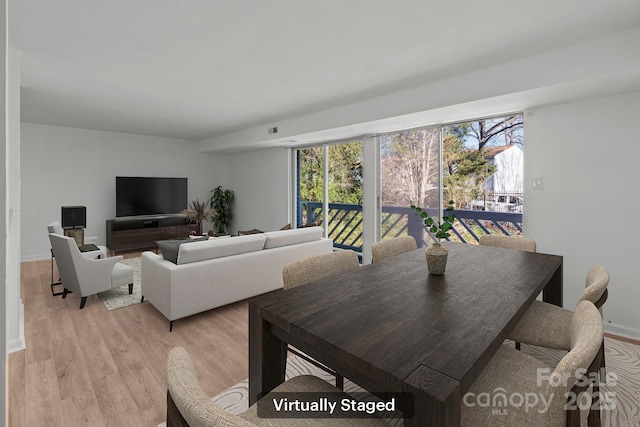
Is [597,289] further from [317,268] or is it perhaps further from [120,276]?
[120,276]

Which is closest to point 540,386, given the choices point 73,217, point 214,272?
point 214,272

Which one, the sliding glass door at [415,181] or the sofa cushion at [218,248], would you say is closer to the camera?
the sofa cushion at [218,248]

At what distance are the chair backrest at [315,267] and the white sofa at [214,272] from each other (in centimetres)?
147

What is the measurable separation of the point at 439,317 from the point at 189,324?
2.49m

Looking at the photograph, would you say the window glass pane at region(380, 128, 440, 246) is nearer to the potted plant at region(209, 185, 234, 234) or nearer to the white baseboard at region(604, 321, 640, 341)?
the white baseboard at region(604, 321, 640, 341)

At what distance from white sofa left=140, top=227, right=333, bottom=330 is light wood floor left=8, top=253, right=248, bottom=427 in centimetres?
21

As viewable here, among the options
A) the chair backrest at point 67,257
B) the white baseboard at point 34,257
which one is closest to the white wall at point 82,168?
the white baseboard at point 34,257

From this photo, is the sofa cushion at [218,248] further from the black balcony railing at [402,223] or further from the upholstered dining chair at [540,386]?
the upholstered dining chair at [540,386]

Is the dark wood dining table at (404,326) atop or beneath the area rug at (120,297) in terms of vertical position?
atop

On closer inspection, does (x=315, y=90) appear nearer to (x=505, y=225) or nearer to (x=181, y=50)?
(x=181, y=50)

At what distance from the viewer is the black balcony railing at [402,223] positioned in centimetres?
383

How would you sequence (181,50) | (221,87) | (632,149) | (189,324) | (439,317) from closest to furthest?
(439,317) < (181,50) < (632,149) < (189,324) < (221,87)

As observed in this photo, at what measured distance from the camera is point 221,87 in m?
3.41

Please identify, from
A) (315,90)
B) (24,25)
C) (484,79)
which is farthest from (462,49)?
(24,25)
